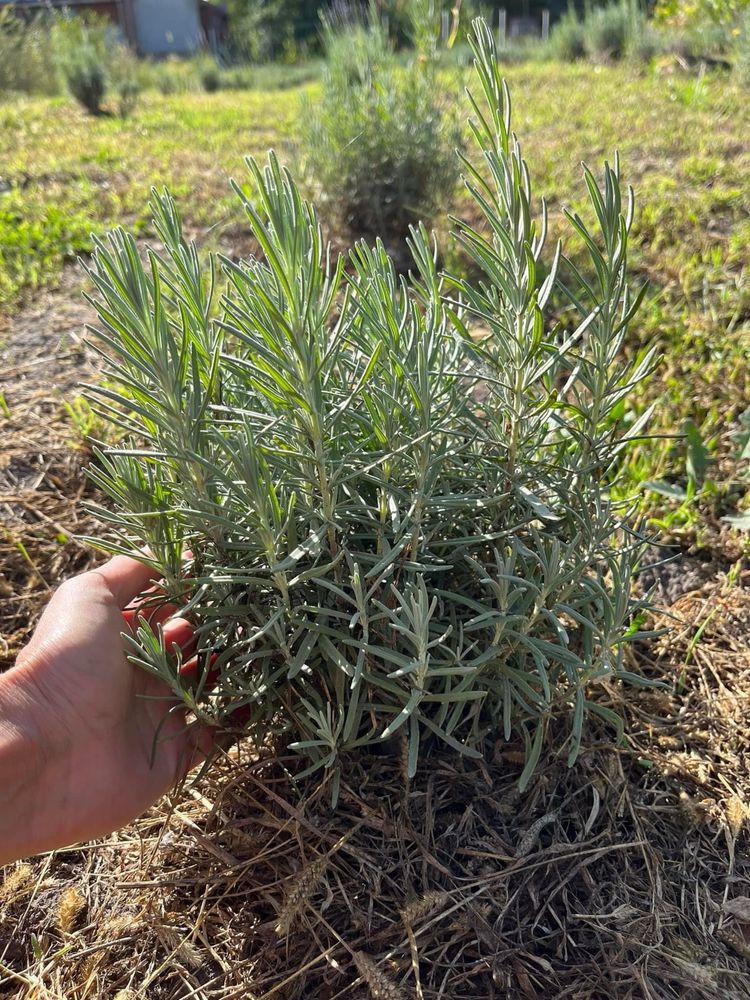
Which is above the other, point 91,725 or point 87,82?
point 87,82

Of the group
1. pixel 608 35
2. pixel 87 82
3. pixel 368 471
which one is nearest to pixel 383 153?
pixel 368 471

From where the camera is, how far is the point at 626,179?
12.5ft

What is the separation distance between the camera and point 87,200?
4.40m

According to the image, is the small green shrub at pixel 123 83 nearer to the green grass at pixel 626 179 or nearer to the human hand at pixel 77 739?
the green grass at pixel 626 179

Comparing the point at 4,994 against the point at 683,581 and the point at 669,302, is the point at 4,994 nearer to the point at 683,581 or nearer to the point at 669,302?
the point at 683,581

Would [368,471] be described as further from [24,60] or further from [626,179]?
[24,60]

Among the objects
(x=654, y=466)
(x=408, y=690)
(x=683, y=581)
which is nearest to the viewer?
(x=408, y=690)

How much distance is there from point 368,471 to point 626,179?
135 inches

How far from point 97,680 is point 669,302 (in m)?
2.41

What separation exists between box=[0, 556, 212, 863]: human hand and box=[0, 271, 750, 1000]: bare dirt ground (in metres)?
0.09

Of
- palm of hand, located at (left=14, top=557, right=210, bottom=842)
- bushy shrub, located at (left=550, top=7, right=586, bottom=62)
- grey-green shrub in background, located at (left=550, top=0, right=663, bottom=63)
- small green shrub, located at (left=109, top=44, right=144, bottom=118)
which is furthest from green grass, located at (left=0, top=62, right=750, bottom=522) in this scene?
bushy shrub, located at (left=550, top=7, right=586, bottom=62)

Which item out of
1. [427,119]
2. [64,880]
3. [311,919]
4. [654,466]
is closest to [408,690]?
[311,919]

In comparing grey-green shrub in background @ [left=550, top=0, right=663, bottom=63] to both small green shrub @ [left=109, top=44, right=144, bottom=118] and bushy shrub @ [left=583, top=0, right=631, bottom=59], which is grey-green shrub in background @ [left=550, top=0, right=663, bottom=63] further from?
small green shrub @ [left=109, top=44, right=144, bottom=118]

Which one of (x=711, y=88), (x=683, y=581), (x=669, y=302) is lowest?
(x=683, y=581)
